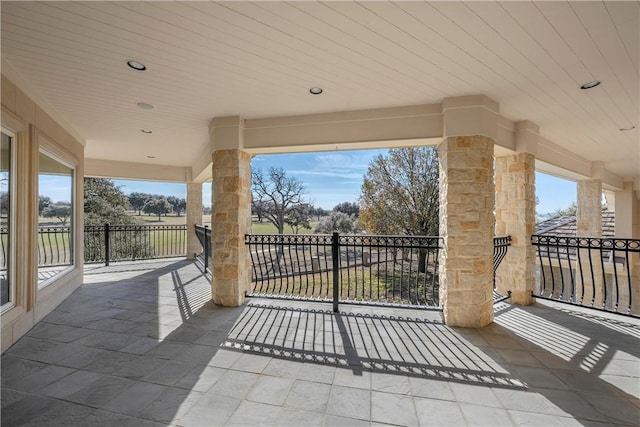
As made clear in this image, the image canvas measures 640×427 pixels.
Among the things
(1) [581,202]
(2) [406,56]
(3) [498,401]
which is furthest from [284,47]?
(1) [581,202]

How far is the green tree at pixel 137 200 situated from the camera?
45.7 ft

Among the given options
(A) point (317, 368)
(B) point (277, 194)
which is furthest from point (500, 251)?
(B) point (277, 194)

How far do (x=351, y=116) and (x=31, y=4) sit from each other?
2.91 meters

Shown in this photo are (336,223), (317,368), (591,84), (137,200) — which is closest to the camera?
(317,368)

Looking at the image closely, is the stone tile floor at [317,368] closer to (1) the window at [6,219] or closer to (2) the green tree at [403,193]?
(1) the window at [6,219]

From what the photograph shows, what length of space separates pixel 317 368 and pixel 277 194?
38.9 feet

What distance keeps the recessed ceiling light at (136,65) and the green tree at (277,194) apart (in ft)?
35.3

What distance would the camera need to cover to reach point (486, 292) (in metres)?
3.22

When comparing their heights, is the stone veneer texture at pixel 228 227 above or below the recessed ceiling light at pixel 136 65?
below

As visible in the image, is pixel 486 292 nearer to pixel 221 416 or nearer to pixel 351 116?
pixel 351 116

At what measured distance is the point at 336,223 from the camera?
1386cm

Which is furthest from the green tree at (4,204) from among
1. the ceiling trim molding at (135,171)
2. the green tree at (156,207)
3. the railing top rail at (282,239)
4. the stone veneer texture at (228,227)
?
the green tree at (156,207)

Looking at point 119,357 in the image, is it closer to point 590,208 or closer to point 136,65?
point 136,65

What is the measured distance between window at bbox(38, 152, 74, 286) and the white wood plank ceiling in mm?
910
